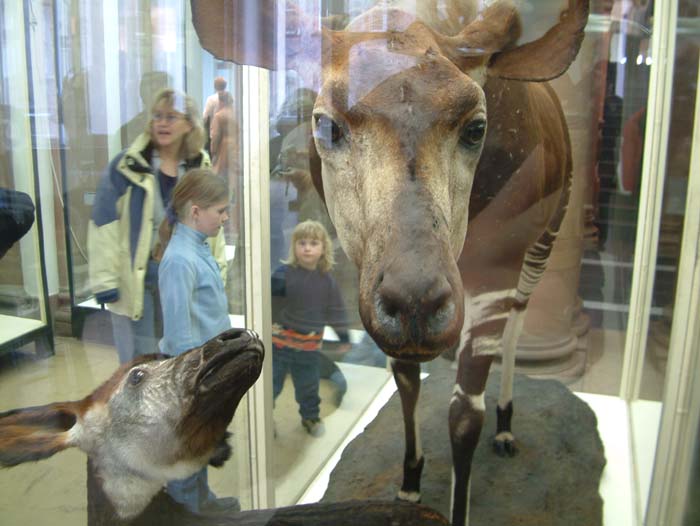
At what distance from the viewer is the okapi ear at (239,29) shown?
133cm

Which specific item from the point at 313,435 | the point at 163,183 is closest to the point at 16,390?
the point at 163,183

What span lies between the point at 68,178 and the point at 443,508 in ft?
4.59

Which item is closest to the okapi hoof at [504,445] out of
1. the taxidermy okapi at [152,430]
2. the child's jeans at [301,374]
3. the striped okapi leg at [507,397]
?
the striped okapi leg at [507,397]

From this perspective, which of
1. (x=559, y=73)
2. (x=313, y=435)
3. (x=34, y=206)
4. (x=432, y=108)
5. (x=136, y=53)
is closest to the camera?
(x=432, y=108)

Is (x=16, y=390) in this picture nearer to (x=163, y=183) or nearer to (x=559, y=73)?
(x=163, y=183)

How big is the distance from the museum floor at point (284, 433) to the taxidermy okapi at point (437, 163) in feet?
0.69

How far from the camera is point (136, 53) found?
4.95 ft

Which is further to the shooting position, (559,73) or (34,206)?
(34,206)

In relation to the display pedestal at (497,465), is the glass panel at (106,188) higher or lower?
higher

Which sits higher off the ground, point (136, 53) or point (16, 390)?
point (136, 53)

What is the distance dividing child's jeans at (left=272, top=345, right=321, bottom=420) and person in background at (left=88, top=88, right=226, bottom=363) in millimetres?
306

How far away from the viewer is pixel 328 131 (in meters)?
1.21

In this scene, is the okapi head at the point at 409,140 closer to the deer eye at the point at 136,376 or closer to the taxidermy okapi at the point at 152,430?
the taxidermy okapi at the point at 152,430

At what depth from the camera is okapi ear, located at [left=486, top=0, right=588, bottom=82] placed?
1309 mm
